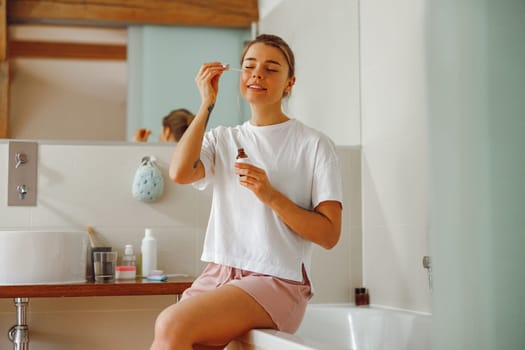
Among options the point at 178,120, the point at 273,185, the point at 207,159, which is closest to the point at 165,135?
the point at 178,120

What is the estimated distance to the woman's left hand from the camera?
1.65 metres

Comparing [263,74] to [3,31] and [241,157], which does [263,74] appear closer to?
[241,157]

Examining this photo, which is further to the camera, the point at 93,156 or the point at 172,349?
the point at 93,156

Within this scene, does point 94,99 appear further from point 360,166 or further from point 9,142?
point 360,166

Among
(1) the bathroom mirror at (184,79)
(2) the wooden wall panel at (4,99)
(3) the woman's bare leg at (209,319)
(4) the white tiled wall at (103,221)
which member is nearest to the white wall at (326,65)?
(1) the bathroom mirror at (184,79)

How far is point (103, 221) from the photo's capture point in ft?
8.29

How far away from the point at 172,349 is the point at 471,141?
84cm

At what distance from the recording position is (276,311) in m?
1.64

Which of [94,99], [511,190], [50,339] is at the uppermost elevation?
[94,99]

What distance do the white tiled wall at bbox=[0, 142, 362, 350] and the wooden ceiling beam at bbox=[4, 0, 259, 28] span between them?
2.01 feet

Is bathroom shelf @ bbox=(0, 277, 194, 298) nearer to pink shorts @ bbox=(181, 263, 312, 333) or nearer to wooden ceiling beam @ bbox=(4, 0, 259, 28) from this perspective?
pink shorts @ bbox=(181, 263, 312, 333)

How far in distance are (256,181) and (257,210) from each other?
0.12m

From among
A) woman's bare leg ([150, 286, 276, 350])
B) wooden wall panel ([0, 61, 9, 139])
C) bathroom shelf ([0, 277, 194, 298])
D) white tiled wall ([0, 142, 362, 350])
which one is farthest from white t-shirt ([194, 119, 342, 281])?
wooden wall panel ([0, 61, 9, 139])

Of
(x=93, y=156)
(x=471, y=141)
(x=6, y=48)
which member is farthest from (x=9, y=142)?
(x=471, y=141)
